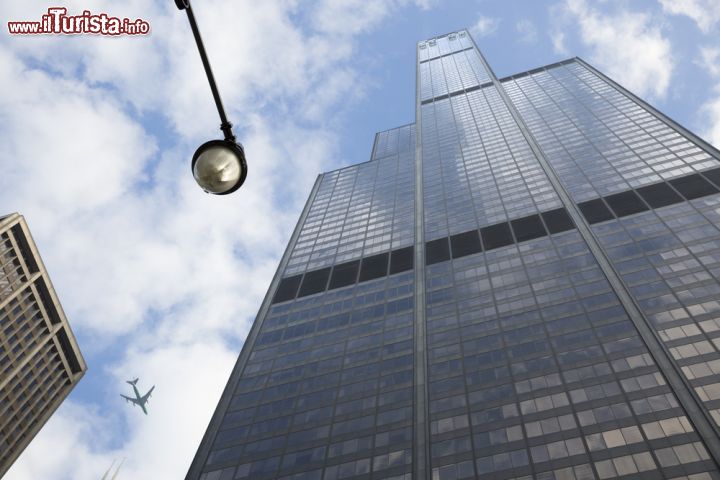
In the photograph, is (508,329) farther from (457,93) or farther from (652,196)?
(457,93)

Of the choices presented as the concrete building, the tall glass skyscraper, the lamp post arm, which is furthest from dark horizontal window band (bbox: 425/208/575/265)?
the lamp post arm

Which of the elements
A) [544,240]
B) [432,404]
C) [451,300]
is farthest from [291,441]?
[544,240]

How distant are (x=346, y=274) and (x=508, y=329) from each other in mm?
38655

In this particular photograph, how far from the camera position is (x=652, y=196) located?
94.0 meters

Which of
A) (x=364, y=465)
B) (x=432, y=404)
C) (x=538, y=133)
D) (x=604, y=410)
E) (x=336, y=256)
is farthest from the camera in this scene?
(x=538, y=133)

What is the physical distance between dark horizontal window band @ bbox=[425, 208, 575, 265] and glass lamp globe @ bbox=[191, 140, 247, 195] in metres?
89.0

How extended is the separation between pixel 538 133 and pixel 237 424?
324 feet

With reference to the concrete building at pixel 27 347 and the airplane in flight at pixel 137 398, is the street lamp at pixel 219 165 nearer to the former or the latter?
the concrete building at pixel 27 347

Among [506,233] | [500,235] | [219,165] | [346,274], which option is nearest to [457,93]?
[506,233]

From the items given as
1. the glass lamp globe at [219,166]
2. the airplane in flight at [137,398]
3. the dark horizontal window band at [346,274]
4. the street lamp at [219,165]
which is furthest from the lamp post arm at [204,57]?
the airplane in flight at [137,398]

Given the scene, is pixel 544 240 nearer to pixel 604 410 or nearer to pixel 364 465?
pixel 604 410

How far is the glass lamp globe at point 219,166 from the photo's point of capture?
8.33 m

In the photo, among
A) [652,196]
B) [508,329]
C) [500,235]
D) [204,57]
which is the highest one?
[204,57]

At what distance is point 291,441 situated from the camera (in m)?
68.2
